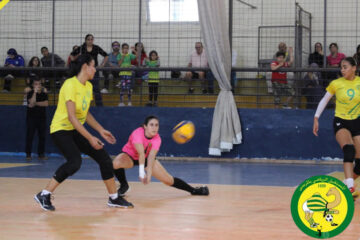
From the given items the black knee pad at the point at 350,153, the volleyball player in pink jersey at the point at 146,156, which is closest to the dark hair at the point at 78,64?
the volleyball player in pink jersey at the point at 146,156

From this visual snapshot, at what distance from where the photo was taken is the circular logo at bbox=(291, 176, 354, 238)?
159 inches

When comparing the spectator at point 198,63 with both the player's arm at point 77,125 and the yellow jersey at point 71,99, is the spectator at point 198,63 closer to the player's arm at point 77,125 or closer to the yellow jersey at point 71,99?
the yellow jersey at point 71,99

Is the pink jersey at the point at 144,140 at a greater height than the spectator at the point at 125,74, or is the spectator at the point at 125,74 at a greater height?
the spectator at the point at 125,74

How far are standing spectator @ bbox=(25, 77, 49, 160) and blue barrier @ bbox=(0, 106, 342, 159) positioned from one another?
5.22ft

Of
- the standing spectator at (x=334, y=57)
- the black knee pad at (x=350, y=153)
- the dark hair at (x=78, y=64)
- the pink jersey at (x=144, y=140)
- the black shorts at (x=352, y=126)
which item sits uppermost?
the standing spectator at (x=334, y=57)

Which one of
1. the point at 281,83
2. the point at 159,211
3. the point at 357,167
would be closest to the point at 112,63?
the point at 281,83

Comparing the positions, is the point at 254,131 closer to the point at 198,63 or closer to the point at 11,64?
the point at 198,63

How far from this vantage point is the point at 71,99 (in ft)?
22.5

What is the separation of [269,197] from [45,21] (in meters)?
12.0

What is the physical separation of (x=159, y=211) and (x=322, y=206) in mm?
3175

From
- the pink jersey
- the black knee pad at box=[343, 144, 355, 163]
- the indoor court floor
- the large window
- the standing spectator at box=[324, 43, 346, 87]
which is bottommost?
the indoor court floor

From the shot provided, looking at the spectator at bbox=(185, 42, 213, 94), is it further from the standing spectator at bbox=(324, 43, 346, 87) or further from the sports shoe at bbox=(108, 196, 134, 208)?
the sports shoe at bbox=(108, 196, 134, 208)

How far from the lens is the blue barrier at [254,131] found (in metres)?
14.7

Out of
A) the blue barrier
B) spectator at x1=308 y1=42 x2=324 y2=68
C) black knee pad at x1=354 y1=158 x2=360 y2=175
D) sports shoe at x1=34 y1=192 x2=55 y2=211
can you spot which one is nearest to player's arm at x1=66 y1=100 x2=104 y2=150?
sports shoe at x1=34 y1=192 x2=55 y2=211
